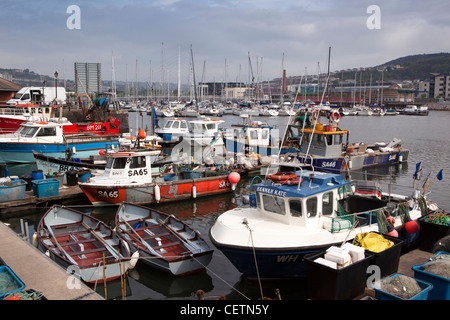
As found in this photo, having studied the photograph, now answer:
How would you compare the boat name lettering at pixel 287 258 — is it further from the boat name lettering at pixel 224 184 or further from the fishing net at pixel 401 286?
the boat name lettering at pixel 224 184

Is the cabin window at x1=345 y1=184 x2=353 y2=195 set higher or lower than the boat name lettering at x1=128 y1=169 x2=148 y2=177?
higher

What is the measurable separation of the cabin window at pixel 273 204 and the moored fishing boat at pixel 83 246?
12.4 ft

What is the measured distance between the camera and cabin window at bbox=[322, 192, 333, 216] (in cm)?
986

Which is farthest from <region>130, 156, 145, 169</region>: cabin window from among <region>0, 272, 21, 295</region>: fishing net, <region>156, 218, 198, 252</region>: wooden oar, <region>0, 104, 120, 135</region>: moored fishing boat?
<region>0, 104, 120, 135</region>: moored fishing boat

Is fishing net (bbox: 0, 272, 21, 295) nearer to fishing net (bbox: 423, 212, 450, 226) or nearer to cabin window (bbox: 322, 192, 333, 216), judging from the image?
cabin window (bbox: 322, 192, 333, 216)

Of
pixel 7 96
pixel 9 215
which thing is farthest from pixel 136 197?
pixel 7 96

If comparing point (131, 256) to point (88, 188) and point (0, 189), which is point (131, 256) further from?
point (0, 189)

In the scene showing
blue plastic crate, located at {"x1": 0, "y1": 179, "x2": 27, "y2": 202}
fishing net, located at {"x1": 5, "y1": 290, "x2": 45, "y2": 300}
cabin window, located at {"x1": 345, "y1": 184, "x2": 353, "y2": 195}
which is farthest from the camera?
blue plastic crate, located at {"x1": 0, "y1": 179, "x2": 27, "y2": 202}

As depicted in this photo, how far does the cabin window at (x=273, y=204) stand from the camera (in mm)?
9664

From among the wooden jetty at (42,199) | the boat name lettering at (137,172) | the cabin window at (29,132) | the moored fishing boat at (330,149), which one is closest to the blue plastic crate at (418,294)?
the boat name lettering at (137,172)

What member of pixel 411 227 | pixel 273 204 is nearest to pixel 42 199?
pixel 273 204

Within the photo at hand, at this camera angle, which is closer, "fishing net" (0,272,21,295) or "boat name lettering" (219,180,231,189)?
→ "fishing net" (0,272,21,295)

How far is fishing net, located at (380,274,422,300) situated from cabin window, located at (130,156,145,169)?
40.0 ft

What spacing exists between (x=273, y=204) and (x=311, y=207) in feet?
3.27
